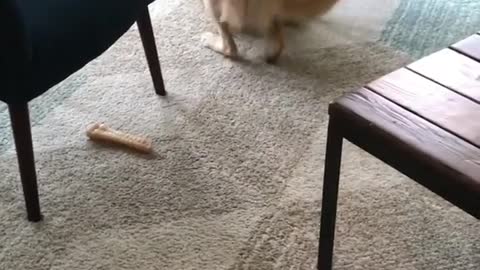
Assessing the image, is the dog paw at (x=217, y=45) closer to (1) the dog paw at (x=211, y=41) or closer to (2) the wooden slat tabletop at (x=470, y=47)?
(1) the dog paw at (x=211, y=41)

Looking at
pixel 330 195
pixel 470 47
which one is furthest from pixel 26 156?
pixel 470 47

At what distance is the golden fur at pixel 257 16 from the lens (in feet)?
6.78

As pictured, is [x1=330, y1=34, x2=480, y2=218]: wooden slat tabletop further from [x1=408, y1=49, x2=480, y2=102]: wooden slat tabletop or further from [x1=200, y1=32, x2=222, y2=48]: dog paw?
[x1=200, y1=32, x2=222, y2=48]: dog paw

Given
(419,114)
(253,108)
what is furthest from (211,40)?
(419,114)

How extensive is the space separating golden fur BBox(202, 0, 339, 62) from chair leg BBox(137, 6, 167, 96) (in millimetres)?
245

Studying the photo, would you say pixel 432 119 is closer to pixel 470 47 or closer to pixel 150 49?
pixel 470 47

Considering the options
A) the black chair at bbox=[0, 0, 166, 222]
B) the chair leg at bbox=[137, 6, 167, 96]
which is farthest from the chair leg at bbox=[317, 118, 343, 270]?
the chair leg at bbox=[137, 6, 167, 96]

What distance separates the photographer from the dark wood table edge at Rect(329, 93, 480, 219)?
42.8 inches

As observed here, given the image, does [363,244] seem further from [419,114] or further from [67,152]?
[67,152]

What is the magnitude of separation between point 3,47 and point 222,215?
577 millimetres

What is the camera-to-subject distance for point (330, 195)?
1332 millimetres

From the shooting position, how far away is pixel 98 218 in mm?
1634

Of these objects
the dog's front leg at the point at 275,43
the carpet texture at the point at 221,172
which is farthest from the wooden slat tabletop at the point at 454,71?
the dog's front leg at the point at 275,43

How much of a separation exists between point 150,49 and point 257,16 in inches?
13.4
